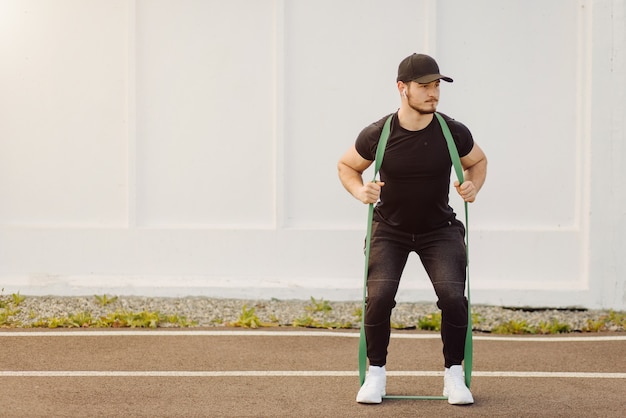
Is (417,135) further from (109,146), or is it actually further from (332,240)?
(109,146)

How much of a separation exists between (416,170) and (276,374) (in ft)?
6.09

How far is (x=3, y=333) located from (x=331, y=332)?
2.58 m

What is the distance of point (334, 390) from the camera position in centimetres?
706

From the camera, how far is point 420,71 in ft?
21.1

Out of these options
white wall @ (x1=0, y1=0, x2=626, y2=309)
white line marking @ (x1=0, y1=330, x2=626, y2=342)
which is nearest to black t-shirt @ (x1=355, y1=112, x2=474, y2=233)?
white line marking @ (x1=0, y1=330, x2=626, y2=342)

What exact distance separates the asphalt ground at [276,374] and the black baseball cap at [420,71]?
185cm

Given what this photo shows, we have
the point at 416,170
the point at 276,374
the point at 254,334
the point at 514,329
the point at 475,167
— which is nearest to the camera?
the point at 416,170

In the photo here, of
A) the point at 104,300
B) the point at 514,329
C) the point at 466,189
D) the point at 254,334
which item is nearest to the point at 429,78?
the point at 466,189

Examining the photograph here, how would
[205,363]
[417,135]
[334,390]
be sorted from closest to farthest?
[417,135] → [334,390] → [205,363]

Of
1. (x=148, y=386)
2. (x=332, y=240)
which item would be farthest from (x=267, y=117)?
(x=148, y=386)

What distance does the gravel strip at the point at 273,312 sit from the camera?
9.57 m

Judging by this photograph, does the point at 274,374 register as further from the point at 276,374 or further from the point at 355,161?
the point at 355,161

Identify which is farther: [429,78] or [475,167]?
[475,167]

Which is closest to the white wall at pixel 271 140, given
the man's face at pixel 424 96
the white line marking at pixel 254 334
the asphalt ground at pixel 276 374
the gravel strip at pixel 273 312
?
the gravel strip at pixel 273 312
